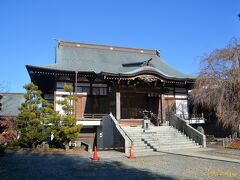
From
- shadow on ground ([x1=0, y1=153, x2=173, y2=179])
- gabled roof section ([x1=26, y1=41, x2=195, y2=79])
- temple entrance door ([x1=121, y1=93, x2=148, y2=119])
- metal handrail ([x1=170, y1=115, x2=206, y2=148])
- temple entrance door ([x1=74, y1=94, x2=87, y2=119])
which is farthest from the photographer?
temple entrance door ([x1=121, y1=93, x2=148, y2=119])

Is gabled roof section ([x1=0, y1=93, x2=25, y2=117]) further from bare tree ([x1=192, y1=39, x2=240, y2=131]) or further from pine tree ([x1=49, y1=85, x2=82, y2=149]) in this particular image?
bare tree ([x1=192, y1=39, x2=240, y2=131])

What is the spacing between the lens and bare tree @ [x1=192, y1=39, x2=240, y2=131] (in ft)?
64.0

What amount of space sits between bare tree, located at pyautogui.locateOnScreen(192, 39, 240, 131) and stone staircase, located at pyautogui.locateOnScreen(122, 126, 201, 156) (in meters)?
3.08

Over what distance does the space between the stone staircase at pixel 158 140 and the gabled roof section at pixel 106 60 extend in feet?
16.1

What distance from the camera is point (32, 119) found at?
62.5 feet

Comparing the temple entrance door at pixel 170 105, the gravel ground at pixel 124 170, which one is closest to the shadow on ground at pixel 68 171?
the gravel ground at pixel 124 170

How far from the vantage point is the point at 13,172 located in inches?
425

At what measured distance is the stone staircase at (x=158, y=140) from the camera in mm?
18547

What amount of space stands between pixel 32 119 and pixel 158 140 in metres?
8.84

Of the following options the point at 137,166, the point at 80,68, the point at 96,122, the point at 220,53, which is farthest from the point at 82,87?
the point at 137,166

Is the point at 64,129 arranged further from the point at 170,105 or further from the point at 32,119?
the point at 170,105

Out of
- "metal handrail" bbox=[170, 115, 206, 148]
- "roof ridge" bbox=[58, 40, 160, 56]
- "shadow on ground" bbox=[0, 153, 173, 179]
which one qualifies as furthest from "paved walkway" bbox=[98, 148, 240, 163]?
"roof ridge" bbox=[58, 40, 160, 56]

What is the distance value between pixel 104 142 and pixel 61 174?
12498mm

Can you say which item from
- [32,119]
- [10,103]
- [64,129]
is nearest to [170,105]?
[64,129]
